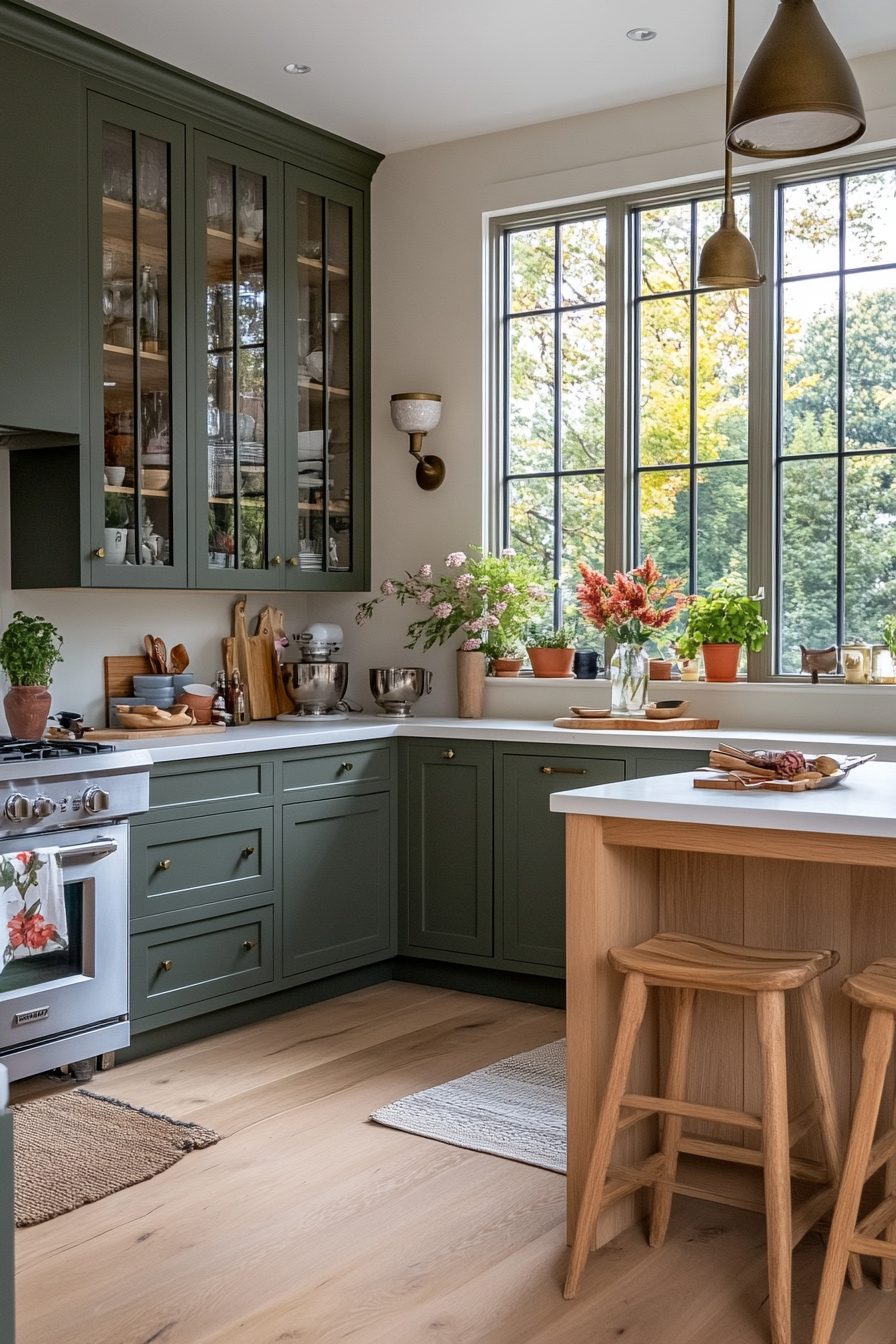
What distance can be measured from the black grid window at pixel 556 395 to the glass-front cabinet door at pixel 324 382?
0.58 meters

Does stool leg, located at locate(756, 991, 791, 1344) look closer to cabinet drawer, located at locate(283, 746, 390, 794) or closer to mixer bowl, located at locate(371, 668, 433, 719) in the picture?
cabinet drawer, located at locate(283, 746, 390, 794)

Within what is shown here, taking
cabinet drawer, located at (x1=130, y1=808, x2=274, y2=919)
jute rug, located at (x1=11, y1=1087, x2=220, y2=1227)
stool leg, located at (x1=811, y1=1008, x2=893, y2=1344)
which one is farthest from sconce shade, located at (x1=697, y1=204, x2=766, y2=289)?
jute rug, located at (x1=11, y1=1087, x2=220, y2=1227)

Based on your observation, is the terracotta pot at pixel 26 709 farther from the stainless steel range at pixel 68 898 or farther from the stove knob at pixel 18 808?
the stove knob at pixel 18 808

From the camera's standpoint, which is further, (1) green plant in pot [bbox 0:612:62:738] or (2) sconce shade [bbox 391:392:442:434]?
(2) sconce shade [bbox 391:392:442:434]

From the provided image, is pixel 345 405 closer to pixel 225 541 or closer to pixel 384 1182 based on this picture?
pixel 225 541

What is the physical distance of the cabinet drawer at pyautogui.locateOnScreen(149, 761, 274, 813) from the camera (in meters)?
3.74

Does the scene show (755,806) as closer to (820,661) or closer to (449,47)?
(820,661)

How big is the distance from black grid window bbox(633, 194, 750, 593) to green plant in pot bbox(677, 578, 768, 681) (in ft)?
0.54

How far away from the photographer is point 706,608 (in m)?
4.35

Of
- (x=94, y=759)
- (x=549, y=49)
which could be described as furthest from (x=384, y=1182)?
(x=549, y=49)

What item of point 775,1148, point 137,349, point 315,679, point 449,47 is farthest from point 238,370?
point 775,1148

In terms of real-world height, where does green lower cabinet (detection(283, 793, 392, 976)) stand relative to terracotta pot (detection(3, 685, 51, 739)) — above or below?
below

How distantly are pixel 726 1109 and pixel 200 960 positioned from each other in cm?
193

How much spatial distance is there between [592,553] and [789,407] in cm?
84
